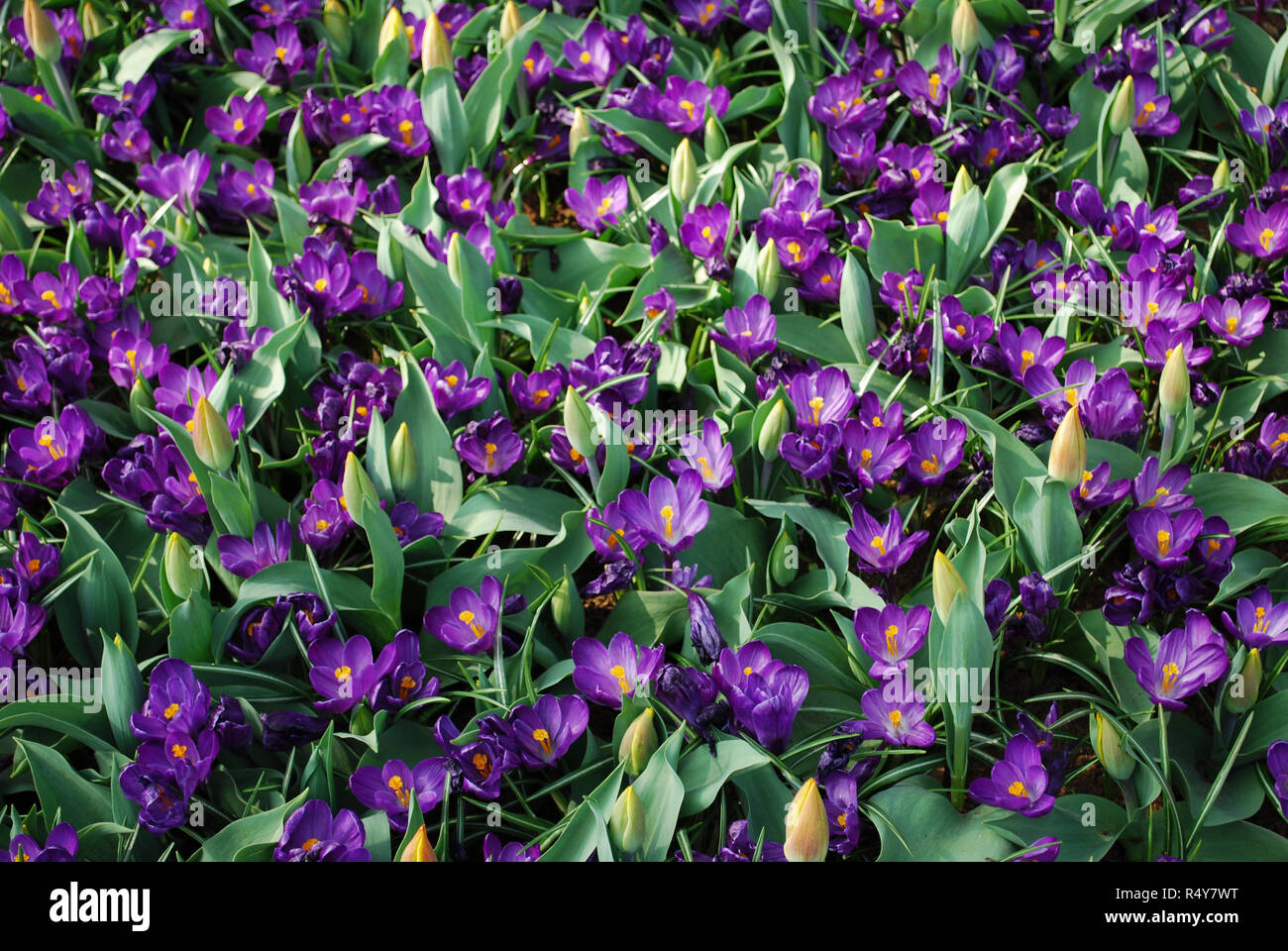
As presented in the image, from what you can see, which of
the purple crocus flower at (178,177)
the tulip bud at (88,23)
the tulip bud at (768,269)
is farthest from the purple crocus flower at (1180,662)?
the tulip bud at (88,23)

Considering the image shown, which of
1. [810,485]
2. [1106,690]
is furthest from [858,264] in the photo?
[1106,690]

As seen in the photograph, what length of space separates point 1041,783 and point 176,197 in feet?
7.06

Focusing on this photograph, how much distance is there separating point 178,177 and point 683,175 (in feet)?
3.69

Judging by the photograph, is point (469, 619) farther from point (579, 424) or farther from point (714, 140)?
point (714, 140)

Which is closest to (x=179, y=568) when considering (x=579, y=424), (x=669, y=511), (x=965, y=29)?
(x=579, y=424)

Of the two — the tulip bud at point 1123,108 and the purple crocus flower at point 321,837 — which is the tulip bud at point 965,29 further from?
the purple crocus flower at point 321,837

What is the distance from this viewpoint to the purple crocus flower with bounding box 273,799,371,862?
1623 millimetres

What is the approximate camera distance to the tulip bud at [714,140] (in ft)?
9.00

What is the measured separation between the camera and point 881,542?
1.97 m

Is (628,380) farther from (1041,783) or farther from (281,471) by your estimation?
(1041,783)

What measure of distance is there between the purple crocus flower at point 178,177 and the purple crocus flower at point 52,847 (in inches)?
60.1

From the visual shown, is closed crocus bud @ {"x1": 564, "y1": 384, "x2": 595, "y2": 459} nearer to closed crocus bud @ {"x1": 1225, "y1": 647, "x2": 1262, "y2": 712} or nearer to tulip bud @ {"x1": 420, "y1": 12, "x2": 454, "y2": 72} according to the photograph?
closed crocus bud @ {"x1": 1225, "y1": 647, "x2": 1262, "y2": 712}

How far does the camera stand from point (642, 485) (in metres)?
2.18

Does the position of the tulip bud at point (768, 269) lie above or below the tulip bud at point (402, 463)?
above
